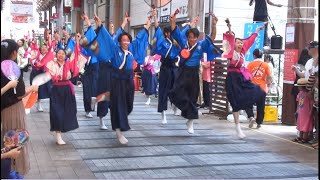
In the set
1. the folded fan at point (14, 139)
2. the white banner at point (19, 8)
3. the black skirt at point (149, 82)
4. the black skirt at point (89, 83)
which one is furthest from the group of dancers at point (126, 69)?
the white banner at point (19, 8)

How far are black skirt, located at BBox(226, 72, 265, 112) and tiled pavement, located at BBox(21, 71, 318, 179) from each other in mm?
602

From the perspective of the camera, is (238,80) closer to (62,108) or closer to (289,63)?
(289,63)

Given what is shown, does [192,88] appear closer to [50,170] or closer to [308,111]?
[308,111]

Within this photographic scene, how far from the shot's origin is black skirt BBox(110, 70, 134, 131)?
23.4ft

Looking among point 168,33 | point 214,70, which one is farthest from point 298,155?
point 214,70

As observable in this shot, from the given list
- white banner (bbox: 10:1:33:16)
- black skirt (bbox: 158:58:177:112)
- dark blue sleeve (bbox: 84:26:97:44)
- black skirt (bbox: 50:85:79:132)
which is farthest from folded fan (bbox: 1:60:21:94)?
white banner (bbox: 10:1:33:16)

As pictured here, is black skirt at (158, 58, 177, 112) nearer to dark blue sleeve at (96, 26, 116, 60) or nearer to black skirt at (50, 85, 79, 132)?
dark blue sleeve at (96, 26, 116, 60)

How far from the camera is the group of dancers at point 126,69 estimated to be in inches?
277

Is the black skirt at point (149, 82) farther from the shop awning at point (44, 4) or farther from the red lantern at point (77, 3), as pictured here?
the shop awning at point (44, 4)

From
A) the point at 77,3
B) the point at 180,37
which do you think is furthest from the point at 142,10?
the point at 77,3

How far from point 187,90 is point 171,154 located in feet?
5.63

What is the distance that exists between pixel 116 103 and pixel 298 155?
2801 mm

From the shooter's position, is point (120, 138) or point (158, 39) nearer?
point (120, 138)

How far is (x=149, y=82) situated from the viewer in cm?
1335
